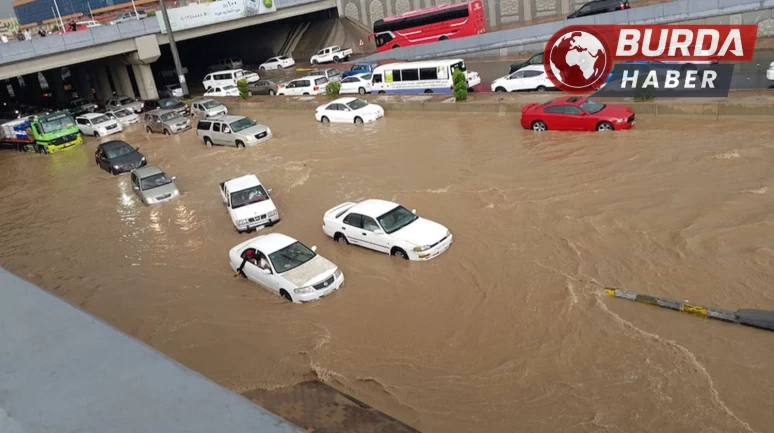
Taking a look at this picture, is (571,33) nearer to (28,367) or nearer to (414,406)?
(414,406)

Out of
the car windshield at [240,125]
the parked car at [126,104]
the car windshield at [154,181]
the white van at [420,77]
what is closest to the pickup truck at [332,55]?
the parked car at [126,104]

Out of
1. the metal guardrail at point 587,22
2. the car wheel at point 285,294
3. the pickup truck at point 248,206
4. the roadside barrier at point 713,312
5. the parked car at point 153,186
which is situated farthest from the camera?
the metal guardrail at point 587,22

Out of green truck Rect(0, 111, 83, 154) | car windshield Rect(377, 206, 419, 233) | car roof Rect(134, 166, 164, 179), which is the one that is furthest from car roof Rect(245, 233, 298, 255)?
green truck Rect(0, 111, 83, 154)

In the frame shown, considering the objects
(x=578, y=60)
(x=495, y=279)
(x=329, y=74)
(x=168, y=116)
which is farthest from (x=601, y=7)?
(x=495, y=279)

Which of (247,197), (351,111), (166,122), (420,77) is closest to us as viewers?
(247,197)

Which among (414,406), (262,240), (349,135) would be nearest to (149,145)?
(349,135)

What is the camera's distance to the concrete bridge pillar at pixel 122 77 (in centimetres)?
4412

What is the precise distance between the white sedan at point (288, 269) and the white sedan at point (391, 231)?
4.53 ft

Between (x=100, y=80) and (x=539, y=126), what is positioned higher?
(x=100, y=80)

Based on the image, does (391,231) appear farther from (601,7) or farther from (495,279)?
(601,7)

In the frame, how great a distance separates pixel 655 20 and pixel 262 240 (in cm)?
2758

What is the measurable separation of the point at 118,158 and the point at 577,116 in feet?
60.2

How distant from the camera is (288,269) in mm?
12484

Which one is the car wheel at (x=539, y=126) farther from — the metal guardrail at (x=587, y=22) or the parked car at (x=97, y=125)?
the parked car at (x=97, y=125)
